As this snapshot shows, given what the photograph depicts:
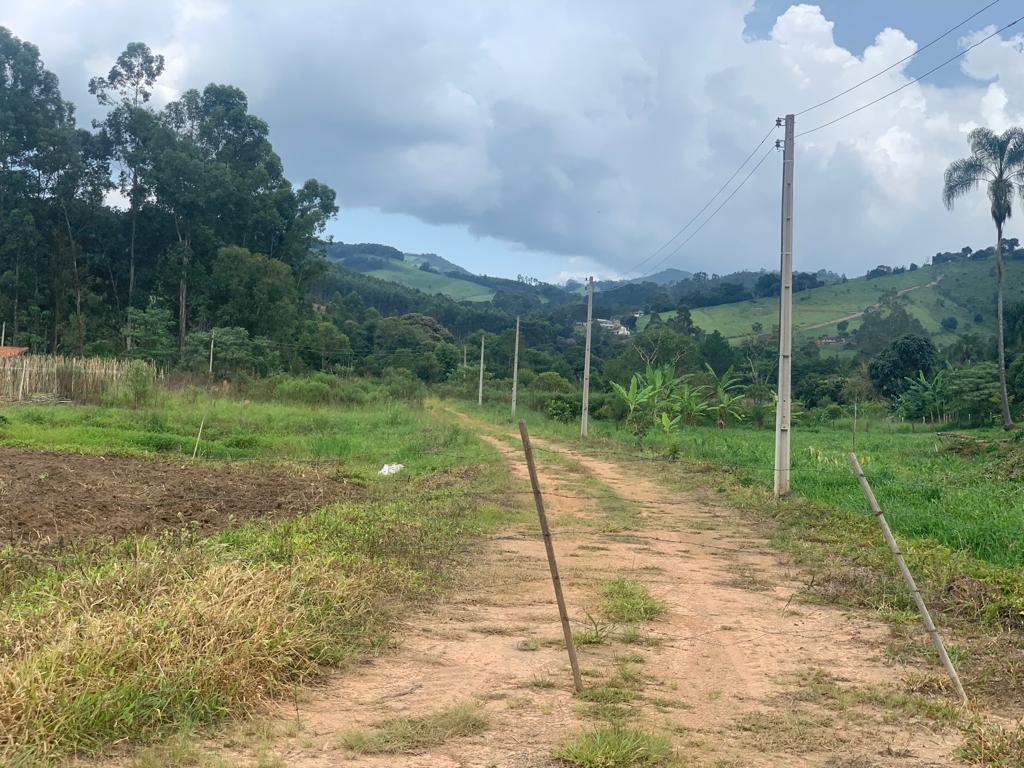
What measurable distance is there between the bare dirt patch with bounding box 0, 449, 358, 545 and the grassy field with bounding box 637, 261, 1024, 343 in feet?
213

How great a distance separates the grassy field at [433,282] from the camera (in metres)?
133

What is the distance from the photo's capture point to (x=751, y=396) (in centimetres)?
4700

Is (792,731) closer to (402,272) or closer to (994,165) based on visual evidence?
(994,165)

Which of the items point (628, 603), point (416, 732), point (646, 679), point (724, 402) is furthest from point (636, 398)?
point (416, 732)

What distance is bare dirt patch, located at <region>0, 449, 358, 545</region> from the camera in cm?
920

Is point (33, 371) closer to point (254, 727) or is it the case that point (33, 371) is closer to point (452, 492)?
point (452, 492)

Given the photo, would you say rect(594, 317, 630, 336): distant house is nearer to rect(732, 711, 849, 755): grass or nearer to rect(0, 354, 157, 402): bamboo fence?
rect(0, 354, 157, 402): bamboo fence

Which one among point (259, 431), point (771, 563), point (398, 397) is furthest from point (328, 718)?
point (398, 397)

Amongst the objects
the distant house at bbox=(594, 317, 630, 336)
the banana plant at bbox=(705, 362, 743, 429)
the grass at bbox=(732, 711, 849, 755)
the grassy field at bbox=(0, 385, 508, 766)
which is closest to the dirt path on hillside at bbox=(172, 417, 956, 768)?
the grass at bbox=(732, 711, 849, 755)

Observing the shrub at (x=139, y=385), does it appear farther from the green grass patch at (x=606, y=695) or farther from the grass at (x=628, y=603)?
the green grass patch at (x=606, y=695)

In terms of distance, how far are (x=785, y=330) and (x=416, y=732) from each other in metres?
11.1

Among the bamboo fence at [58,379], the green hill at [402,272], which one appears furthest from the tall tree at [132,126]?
the green hill at [402,272]

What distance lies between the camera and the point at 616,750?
12.8 feet

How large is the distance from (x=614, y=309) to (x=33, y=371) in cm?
5853
